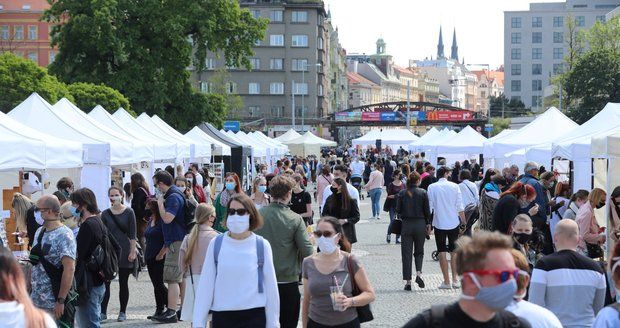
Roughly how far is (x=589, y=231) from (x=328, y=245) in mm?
5821

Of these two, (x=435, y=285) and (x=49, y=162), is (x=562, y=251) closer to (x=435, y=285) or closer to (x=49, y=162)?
(x=435, y=285)

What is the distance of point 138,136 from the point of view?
24.4m

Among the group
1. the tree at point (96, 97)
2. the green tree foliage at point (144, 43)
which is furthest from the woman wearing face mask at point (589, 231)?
the green tree foliage at point (144, 43)

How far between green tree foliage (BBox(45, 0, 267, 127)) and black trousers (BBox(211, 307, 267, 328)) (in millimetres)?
38840

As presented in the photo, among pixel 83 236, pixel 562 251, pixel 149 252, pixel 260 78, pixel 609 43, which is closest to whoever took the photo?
pixel 562 251

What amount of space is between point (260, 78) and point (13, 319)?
4521 inches

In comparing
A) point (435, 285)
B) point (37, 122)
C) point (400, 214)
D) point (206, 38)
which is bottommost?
point (435, 285)

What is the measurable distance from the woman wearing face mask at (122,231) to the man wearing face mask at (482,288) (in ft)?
29.1

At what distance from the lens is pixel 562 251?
7191 millimetres

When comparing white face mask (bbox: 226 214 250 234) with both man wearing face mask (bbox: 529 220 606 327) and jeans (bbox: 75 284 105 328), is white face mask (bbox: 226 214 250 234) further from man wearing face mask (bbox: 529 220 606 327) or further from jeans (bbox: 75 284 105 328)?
jeans (bbox: 75 284 105 328)

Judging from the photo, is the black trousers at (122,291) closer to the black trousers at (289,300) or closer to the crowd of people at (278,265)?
the crowd of people at (278,265)

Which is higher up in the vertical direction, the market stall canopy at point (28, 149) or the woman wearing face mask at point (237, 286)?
the market stall canopy at point (28, 149)

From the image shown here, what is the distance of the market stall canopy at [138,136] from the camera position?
915 inches

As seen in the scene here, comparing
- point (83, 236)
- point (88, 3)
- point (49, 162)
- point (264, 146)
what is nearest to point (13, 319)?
point (83, 236)
